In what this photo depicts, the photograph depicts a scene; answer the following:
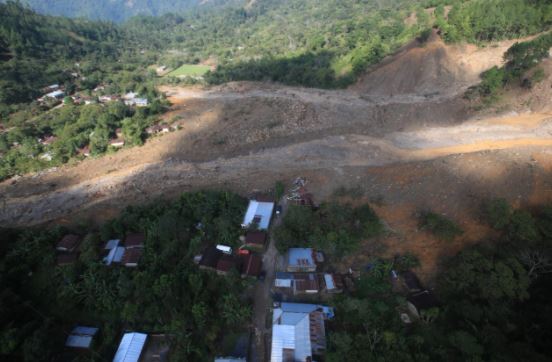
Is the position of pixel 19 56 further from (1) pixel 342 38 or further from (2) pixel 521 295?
(2) pixel 521 295

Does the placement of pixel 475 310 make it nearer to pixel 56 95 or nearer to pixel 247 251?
pixel 247 251

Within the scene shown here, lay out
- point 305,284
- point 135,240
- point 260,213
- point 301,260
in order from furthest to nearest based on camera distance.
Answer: point 260,213 < point 135,240 < point 301,260 < point 305,284

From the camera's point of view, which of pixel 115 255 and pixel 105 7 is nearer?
pixel 115 255

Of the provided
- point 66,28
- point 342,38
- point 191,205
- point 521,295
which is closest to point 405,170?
point 521,295

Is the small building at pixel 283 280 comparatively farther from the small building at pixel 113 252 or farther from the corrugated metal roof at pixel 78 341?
the small building at pixel 113 252

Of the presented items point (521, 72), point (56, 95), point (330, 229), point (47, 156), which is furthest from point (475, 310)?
point (56, 95)
